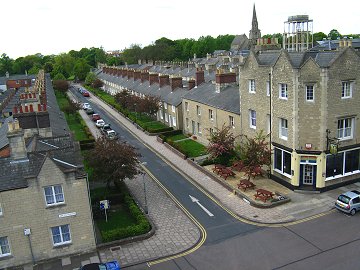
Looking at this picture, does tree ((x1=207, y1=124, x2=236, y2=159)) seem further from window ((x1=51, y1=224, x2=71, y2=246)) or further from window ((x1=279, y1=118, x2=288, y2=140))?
window ((x1=51, y1=224, x2=71, y2=246))

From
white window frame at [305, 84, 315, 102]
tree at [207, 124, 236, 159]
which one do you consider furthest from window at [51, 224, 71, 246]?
white window frame at [305, 84, 315, 102]

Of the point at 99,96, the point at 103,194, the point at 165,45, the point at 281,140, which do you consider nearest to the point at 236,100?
the point at 281,140

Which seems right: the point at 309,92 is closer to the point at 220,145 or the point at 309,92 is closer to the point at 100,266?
the point at 220,145

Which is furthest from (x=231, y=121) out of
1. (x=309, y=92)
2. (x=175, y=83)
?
(x=175, y=83)

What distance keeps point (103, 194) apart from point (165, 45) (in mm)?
155817

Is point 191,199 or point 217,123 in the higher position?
point 217,123

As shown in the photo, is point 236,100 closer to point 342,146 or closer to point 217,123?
point 217,123

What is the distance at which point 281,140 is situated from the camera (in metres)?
32.0

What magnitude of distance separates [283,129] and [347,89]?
6279 mm

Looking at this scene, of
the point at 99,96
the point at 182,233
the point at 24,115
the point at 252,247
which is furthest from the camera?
the point at 99,96

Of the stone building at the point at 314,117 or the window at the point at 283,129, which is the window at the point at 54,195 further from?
the window at the point at 283,129

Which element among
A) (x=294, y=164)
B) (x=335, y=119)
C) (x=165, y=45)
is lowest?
(x=294, y=164)

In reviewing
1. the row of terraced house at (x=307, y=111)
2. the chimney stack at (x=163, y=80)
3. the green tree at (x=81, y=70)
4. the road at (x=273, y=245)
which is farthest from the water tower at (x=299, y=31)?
the green tree at (x=81, y=70)

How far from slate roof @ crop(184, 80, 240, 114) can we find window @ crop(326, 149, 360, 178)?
12.0 meters
